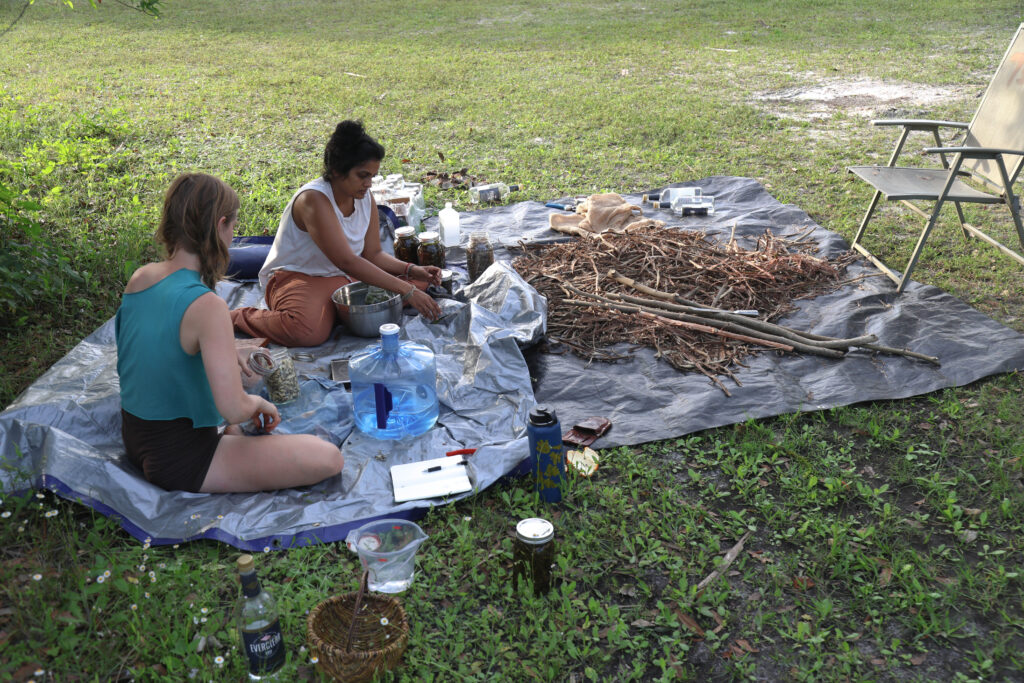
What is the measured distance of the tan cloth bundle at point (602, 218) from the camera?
19.4 feet

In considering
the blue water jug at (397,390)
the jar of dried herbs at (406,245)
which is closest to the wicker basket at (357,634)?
the blue water jug at (397,390)

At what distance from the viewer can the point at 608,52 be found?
12367mm

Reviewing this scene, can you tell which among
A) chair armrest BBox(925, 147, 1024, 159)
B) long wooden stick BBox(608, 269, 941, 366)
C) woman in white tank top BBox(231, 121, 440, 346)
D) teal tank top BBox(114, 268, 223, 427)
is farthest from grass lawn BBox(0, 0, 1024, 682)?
woman in white tank top BBox(231, 121, 440, 346)

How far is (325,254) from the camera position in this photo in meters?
4.44

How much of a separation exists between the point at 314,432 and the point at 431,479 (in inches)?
29.5

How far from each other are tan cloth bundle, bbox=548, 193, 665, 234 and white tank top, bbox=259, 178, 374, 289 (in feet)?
6.10

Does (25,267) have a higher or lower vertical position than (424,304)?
lower

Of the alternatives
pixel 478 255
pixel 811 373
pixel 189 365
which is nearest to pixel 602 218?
pixel 478 255

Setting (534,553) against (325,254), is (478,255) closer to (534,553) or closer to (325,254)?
(325,254)

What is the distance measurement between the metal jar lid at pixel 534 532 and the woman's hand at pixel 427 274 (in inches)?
96.4

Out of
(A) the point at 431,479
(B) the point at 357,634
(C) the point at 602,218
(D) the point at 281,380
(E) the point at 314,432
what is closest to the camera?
(B) the point at 357,634

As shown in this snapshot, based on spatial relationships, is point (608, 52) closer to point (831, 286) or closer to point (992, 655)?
point (831, 286)

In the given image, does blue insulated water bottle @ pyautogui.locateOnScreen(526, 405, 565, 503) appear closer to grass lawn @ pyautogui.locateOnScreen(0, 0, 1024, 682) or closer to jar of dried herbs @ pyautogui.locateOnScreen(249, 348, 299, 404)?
grass lawn @ pyautogui.locateOnScreen(0, 0, 1024, 682)

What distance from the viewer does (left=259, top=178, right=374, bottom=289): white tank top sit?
454cm
